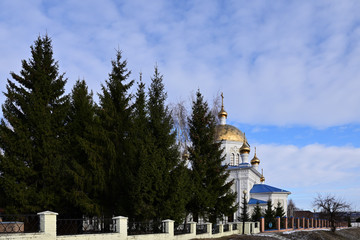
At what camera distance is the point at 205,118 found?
22.8 m

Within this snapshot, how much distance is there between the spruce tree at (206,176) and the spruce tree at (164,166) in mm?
3481

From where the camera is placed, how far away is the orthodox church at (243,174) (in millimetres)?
39406

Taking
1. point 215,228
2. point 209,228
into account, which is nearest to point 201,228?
point 209,228

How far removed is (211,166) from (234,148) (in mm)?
22142

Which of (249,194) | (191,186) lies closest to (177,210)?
(191,186)

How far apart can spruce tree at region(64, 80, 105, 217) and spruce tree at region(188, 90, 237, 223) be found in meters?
5.99

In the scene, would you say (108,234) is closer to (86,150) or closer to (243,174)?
(86,150)

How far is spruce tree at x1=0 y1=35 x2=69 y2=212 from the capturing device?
628 inches

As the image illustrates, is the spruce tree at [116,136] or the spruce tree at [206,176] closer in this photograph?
the spruce tree at [116,136]

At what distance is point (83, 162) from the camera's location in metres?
17.6

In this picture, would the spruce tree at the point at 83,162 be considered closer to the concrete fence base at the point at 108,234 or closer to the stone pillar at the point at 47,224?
the concrete fence base at the point at 108,234

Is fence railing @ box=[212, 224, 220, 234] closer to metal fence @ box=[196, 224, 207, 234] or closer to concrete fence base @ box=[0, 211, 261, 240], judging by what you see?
concrete fence base @ box=[0, 211, 261, 240]

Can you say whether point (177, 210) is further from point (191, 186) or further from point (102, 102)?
point (102, 102)

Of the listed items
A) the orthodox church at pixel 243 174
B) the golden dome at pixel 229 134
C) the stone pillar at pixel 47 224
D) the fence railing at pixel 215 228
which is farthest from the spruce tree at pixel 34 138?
the golden dome at pixel 229 134
